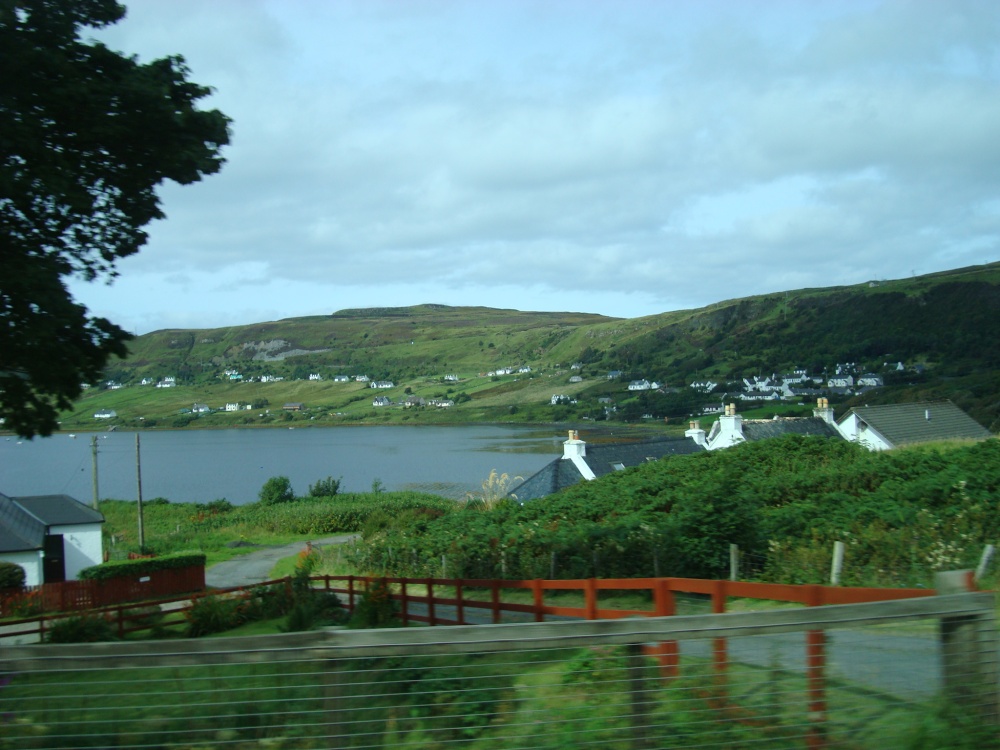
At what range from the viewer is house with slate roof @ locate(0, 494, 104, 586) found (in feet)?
105

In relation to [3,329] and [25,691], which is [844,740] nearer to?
[25,691]

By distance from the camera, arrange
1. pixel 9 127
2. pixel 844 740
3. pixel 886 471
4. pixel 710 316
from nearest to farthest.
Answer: pixel 844 740, pixel 9 127, pixel 886 471, pixel 710 316

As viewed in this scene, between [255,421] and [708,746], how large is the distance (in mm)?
137396

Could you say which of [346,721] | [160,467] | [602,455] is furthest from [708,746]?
[160,467]

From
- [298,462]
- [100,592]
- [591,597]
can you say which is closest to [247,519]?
[100,592]

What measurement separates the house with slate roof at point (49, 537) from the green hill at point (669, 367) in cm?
1171

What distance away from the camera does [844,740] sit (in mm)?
3801

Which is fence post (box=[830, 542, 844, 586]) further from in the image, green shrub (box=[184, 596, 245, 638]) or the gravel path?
the gravel path

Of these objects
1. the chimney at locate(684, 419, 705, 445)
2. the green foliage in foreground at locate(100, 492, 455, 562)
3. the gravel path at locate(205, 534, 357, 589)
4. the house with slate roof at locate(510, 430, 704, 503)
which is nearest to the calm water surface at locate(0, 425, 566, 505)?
the green foliage in foreground at locate(100, 492, 455, 562)

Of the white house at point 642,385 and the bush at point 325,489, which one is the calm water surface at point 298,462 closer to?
the bush at point 325,489

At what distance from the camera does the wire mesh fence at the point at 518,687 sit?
11.5 ft

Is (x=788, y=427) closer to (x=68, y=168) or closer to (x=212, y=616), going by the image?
(x=212, y=616)

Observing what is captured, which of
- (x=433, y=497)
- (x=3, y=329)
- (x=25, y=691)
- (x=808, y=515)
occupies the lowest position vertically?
(x=433, y=497)

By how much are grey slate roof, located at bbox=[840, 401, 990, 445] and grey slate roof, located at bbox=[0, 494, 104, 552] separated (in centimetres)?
3438
